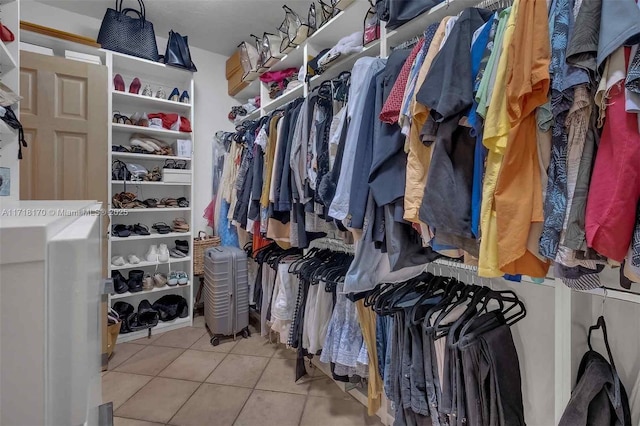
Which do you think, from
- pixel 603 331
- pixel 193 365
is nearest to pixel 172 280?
pixel 193 365

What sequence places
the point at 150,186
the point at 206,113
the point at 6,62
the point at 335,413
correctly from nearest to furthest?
1. the point at 6,62
2. the point at 335,413
3. the point at 150,186
4. the point at 206,113

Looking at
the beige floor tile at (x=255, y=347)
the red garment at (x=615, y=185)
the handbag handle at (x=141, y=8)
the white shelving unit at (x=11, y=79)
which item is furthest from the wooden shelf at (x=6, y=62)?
the red garment at (x=615, y=185)

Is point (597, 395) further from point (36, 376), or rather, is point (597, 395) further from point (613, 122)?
point (36, 376)

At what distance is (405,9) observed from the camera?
1248 mm

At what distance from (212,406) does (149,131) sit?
2.24 m

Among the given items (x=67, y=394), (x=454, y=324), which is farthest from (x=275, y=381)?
(x=67, y=394)

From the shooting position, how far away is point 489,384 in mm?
→ 959

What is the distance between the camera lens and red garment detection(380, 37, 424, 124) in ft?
3.25

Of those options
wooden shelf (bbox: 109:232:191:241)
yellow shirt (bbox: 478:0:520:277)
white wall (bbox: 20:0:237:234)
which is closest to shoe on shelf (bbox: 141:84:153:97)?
white wall (bbox: 20:0:237:234)

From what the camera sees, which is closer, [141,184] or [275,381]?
[275,381]

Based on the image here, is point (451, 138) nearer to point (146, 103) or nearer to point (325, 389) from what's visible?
point (325, 389)

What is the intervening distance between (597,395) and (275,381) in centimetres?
160

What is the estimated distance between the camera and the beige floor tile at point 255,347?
7.40 ft

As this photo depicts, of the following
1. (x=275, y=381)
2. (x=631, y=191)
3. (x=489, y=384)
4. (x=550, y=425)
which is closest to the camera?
(x=631, y=191)
